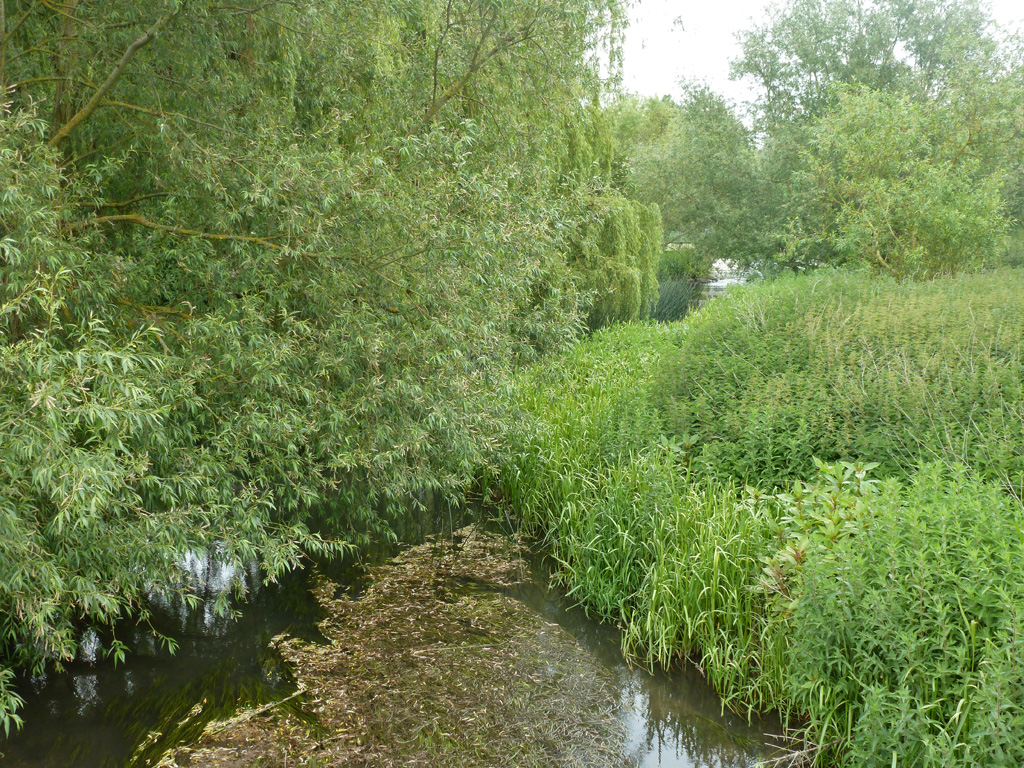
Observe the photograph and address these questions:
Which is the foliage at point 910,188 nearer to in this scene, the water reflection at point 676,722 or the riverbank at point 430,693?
the water reflection at point 676,722

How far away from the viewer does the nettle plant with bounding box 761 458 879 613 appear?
4.14m

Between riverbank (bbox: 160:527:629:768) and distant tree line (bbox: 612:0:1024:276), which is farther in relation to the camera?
distant tree line (bbox: 612:0:1024:276)

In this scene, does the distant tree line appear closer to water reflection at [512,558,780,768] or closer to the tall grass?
the tall grass

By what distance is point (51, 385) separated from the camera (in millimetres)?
2971

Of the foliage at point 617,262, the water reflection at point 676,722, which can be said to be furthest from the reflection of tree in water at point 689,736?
the foliage at point 617,262

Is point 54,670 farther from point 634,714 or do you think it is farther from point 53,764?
point 634,714

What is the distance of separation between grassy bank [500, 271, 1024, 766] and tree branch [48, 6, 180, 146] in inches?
193

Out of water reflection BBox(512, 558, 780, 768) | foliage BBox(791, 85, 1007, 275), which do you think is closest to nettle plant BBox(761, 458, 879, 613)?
water reflection BBox(512, 558, 780, 768)

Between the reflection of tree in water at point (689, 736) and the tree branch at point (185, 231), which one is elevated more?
the tree branch at point (185, 231)


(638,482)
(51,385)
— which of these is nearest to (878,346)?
(638,482)

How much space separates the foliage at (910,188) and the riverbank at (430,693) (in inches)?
583

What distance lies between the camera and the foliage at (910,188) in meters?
16.0

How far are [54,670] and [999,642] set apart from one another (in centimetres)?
571

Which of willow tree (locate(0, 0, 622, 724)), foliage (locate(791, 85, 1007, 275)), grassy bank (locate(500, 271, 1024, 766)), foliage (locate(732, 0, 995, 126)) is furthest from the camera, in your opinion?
foliage (locate(732, 0, 995, 126))
